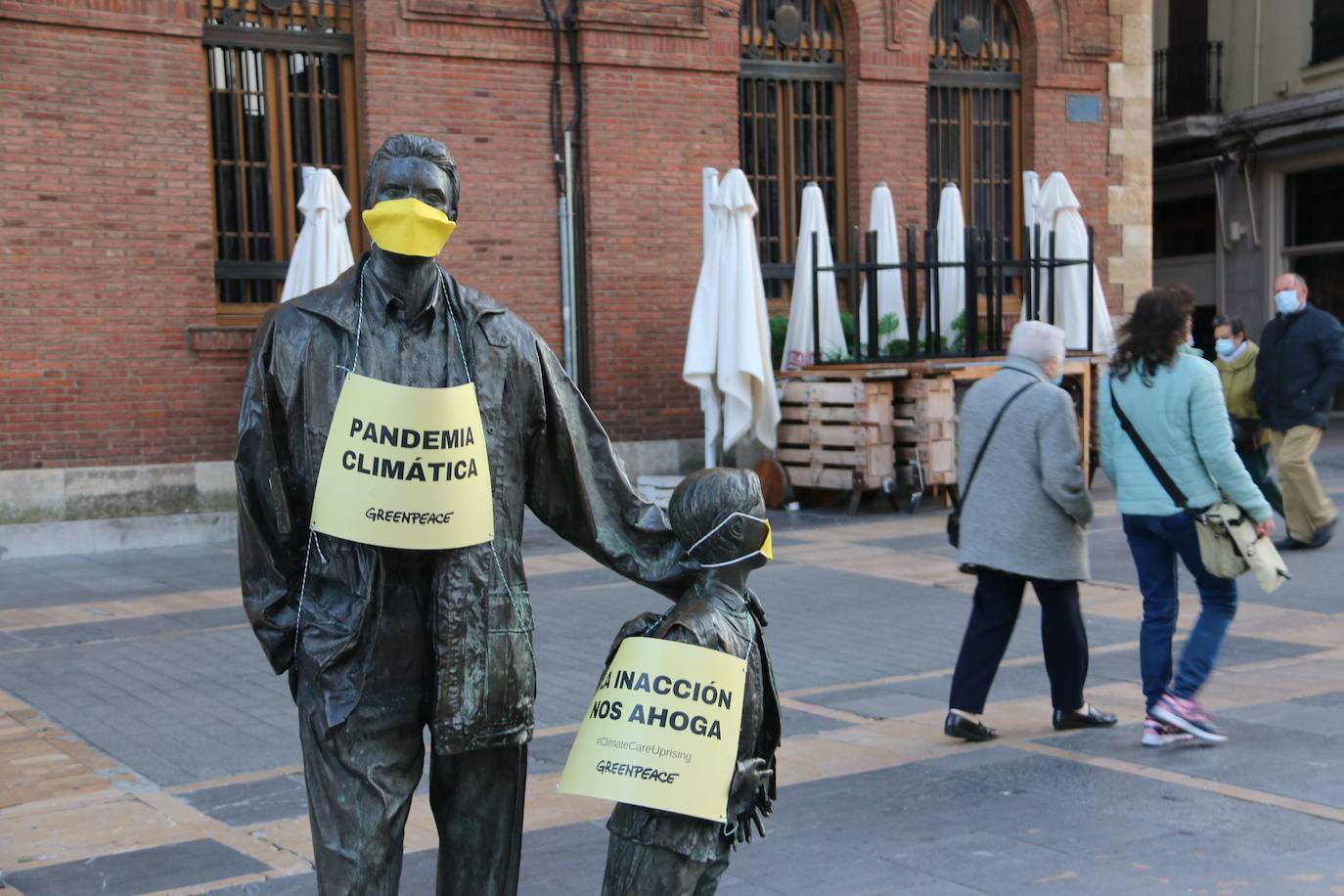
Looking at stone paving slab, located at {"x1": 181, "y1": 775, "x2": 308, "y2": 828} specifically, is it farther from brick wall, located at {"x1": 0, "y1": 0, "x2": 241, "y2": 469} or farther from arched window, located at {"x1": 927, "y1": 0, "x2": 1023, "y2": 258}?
arched window, located at {"x1": 927, "y1": 0, "x2": 1023, "y2": 258}

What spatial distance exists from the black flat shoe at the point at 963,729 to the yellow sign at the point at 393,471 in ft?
12.3

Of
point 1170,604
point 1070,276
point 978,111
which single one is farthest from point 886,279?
point 1170,604

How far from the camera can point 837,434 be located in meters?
13.9

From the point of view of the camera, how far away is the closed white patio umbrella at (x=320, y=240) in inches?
494

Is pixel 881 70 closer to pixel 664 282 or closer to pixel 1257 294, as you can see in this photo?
pixel 664 282

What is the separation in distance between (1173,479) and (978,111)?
12.4 m

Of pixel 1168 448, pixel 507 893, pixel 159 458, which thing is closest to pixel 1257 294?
pixel 159 458

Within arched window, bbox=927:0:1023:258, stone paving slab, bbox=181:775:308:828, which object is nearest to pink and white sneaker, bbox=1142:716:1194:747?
stone paving slab, bbox=181:775:308:828

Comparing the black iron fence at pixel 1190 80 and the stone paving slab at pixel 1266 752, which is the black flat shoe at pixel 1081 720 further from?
the black iron fence at pixel 1190 80

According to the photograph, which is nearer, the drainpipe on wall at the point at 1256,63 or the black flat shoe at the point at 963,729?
the black flat shoe at the point at 963,729

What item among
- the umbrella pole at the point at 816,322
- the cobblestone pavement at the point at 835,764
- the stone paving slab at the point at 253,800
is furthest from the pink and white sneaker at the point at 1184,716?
the umbrella pole at the point at 816,322

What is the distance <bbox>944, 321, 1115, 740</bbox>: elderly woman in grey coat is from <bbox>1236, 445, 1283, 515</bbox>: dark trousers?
6.00 meters

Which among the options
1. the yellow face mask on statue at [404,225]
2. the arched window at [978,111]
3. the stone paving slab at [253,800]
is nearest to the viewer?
the yellow face mask on statue at [404,225]

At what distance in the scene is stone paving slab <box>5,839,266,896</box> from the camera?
181 inches
